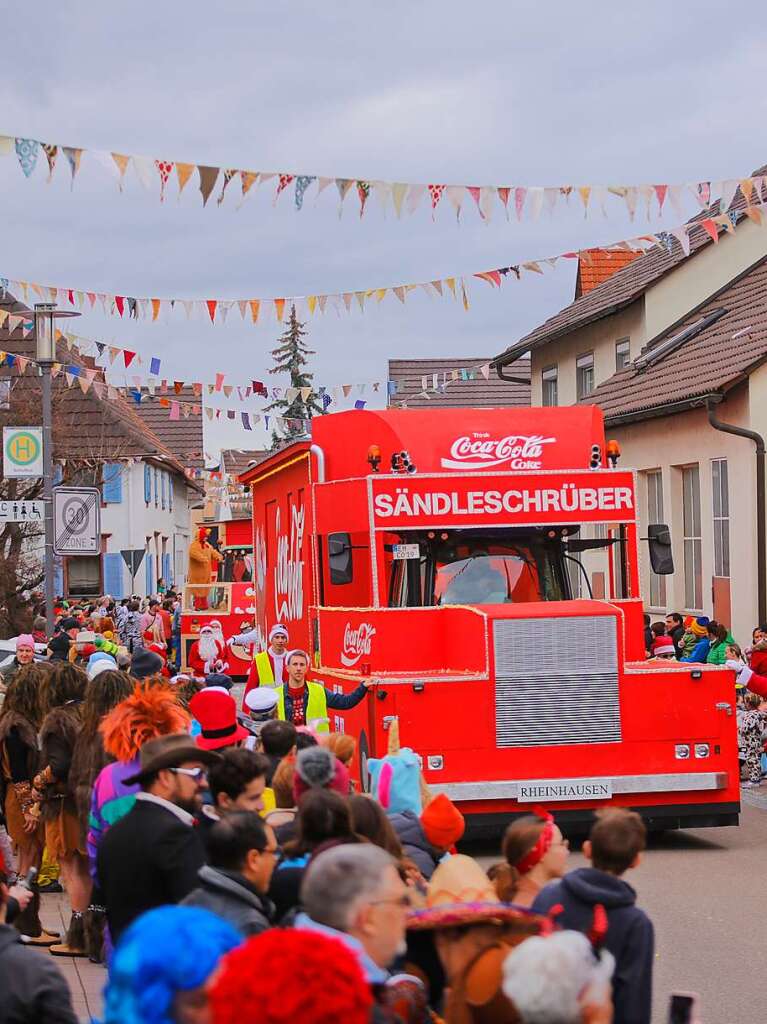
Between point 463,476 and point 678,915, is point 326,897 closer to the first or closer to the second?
point 678,915

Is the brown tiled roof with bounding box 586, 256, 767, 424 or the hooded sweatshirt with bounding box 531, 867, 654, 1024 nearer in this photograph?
the hooded sweatshirt with bounding box 531, 867, 654, 1024

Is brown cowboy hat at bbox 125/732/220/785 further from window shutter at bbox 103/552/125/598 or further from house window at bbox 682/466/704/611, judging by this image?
window shutter at bbox 103/552/125/598

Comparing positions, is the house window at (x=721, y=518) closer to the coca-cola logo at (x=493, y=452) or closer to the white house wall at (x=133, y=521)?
the coca-cola logo at (x=493, y=452)

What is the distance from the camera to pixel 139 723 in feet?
23.4

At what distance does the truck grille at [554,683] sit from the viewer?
502 inches

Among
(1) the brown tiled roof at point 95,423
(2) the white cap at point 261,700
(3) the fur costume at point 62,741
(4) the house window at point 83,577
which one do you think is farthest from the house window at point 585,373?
(3) the fur costume at point 62,741

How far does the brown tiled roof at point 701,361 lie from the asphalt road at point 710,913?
9952 mm

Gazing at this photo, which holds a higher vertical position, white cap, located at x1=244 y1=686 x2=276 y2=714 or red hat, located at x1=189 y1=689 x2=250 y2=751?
red hat, located at x1=189 y1=689 x2=250 y2=751

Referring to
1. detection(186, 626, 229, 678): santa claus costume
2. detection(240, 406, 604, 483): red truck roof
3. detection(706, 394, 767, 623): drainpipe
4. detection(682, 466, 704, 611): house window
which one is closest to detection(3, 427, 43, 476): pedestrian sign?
detection(240, 406, 604, 483): red truck roof

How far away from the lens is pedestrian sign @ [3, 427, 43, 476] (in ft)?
61.0

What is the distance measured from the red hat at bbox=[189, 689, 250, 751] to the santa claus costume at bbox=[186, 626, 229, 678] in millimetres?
21513

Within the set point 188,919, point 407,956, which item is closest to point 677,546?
point 407,956

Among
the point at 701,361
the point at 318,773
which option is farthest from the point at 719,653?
the point at 318,773

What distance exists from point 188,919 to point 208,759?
9.54ft
